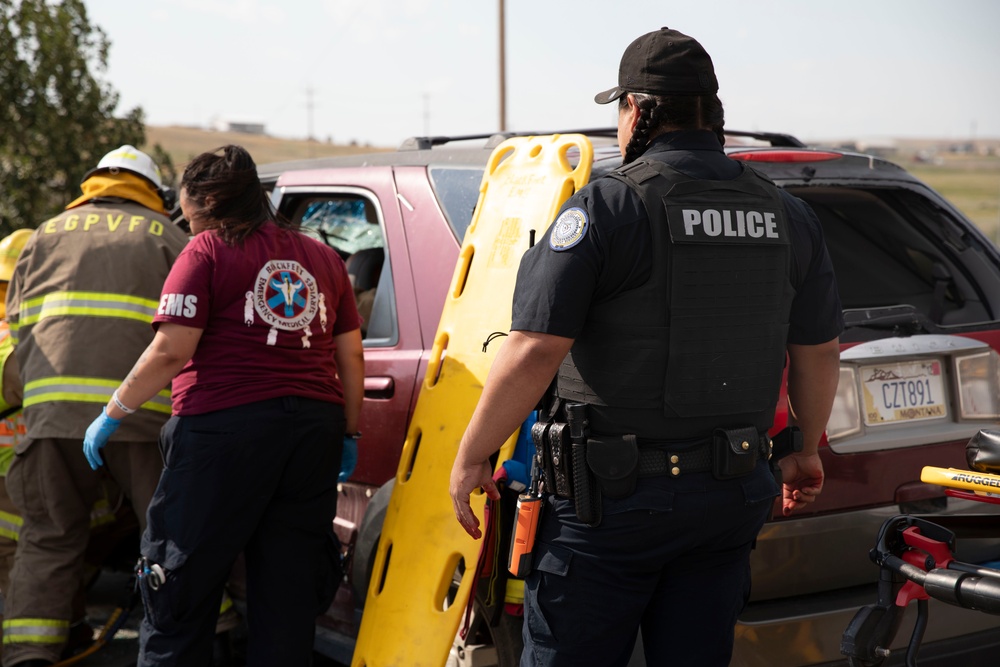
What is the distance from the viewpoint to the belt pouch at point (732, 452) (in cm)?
221

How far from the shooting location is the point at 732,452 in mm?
2207

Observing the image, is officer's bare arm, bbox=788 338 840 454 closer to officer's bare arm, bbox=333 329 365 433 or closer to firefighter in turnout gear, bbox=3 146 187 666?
officer's bare arm, bbox=333 329 365 433

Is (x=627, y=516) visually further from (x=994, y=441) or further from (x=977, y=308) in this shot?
(x=977, y=308)

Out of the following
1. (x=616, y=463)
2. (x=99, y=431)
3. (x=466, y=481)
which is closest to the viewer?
(x=616, y=463)

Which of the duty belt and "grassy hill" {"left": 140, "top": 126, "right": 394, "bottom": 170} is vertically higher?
"grassy hill" {"left": 140, "top": 126, "right": 394, "bottom": 170}

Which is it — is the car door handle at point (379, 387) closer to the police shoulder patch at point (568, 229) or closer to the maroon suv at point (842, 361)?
the maroon suv at point (842, 361)

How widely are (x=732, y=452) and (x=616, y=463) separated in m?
0.26

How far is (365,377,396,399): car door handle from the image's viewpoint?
3369 mm

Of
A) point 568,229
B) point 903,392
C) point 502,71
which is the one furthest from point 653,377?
point 502,71

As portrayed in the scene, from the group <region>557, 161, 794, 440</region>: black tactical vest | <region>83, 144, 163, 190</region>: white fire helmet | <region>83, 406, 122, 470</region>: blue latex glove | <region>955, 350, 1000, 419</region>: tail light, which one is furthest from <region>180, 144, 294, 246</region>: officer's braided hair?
<region>955, 350, 1000, 419</region>: tail light

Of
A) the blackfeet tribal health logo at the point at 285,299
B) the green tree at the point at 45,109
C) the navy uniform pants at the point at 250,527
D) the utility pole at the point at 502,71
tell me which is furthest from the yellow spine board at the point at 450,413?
the utility pole at the point at 502,71

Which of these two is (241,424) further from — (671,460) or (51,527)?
(671,460)

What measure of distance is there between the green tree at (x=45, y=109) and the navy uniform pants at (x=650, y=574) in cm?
682

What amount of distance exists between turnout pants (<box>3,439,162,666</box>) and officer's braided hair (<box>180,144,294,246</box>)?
1.06m
